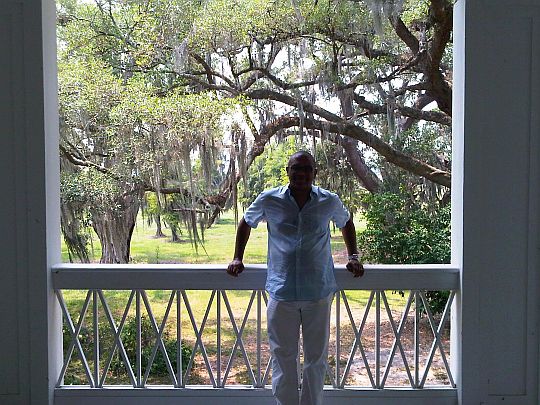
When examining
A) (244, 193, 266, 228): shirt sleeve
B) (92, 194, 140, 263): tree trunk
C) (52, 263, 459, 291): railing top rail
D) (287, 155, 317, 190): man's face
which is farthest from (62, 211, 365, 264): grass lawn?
(287, 155, 317, 190): man's face

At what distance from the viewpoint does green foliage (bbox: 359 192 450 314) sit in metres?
5.74

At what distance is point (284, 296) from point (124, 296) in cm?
465

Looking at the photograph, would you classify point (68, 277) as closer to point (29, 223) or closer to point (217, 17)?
point (29, 223)

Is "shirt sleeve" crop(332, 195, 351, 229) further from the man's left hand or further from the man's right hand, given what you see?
the man's right hand

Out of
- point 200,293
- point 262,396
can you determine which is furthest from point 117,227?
point 262,396

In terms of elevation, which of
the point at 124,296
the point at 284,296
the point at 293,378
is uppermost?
the point at 284,296

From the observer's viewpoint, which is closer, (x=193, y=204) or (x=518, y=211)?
(x=518, y=211)

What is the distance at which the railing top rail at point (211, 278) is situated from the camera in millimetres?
2973

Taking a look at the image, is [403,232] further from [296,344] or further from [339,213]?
[296,344]

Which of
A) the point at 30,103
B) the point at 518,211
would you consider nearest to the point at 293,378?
the point at 518,211

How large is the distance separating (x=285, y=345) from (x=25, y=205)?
1560 mm

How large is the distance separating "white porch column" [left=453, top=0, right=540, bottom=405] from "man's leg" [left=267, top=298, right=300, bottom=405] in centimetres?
93

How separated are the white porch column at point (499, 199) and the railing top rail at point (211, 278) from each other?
200mm

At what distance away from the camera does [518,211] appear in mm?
2932
